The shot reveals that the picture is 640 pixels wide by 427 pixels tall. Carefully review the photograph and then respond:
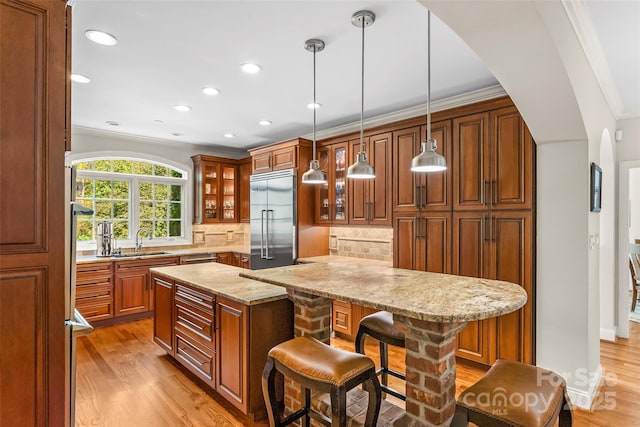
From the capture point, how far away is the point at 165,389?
2799 millimetres

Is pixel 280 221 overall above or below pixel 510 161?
below

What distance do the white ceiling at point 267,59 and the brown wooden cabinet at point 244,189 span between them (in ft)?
5.59

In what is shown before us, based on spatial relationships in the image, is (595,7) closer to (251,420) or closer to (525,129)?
(525,129)

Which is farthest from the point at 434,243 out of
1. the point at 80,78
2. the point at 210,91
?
the point at 80,78

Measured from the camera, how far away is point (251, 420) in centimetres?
238

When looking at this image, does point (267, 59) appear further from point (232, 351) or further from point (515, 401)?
point (515, 401)

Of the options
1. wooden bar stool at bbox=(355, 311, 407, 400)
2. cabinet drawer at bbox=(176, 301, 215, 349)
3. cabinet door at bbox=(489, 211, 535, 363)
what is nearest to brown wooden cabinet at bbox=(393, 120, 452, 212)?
cabinet door at bbox=(489, 211, 535, 363)

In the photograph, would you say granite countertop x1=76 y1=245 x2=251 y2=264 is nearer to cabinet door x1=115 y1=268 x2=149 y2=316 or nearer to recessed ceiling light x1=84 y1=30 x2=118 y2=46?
cabinet door x1=115 y1=268 x2=149 y2=316

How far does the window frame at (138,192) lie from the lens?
495cm

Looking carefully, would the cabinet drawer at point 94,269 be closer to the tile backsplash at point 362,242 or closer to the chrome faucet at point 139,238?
the chrome faucet at point 139,238

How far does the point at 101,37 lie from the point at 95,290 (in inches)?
131

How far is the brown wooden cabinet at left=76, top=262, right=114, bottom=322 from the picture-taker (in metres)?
4.30

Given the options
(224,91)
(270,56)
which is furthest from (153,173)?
(270,56)

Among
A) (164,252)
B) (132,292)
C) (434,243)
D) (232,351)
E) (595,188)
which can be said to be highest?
(595,188)
